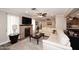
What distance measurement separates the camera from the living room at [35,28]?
1994 millimetres

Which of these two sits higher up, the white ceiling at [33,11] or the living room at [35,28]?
the white ceiling at [33,11]

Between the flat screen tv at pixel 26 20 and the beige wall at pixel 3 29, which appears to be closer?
the beige wall at pixel 3 29

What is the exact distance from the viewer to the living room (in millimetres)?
1994

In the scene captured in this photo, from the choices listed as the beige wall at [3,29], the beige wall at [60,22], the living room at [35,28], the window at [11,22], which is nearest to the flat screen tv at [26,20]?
the living room at [35,28]

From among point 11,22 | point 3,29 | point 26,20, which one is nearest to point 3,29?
point 3,29

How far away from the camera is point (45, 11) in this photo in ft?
6.70

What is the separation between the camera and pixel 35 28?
7.06ft

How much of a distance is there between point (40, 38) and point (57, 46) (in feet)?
1.35

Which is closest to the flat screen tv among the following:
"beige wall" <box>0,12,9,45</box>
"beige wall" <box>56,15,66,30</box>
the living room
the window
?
the living room

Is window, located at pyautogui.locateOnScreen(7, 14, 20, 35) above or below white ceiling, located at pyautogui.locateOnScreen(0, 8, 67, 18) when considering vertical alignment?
below

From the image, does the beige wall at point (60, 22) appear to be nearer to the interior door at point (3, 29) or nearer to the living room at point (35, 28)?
the living room at point (35, 28)

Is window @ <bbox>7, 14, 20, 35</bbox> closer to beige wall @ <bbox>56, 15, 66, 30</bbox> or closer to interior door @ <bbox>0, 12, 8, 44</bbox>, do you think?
interior door @ <bbox>0, 12, 8, 44</bbox>
